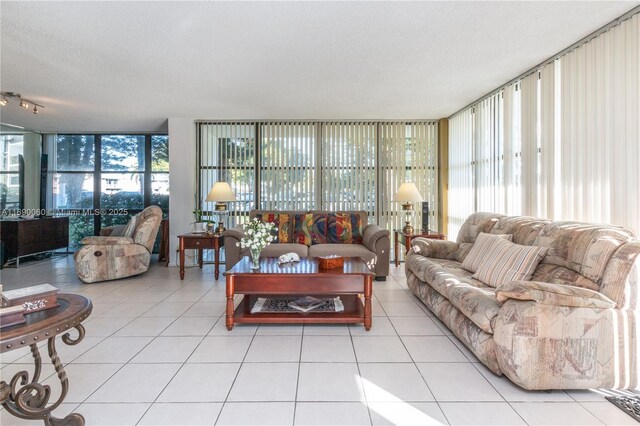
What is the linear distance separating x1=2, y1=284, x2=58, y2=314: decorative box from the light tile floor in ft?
2.25

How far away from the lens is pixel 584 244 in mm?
2299

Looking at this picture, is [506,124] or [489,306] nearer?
[489,306]

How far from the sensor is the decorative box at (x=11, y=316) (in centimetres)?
138

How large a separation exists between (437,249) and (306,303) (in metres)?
1.77

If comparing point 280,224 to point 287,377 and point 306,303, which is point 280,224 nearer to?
point 306,303

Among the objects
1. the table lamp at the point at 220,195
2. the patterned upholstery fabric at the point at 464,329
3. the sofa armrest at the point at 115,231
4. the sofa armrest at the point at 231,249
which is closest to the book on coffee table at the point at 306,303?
the patterned upholstery fabric at the point at 464,329

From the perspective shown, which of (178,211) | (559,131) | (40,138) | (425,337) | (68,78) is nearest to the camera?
(425,337)

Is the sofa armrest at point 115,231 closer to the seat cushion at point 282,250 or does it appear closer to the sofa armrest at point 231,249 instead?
the sofa armrest at point 231,249

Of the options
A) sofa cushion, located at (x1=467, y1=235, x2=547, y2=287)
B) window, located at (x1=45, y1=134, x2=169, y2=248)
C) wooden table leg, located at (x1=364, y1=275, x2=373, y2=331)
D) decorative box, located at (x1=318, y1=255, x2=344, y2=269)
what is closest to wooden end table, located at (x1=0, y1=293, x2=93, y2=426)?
decorative box, located at (x1=318, y1=255, x2=344, y2=269)

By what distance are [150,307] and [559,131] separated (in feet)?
14.7

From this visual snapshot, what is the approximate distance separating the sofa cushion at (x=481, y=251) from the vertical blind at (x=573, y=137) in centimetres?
58

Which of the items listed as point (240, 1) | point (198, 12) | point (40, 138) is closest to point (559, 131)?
point (240, 1)

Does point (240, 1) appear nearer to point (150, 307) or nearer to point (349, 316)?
point (349, 316)

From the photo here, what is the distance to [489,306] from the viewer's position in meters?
2.24
